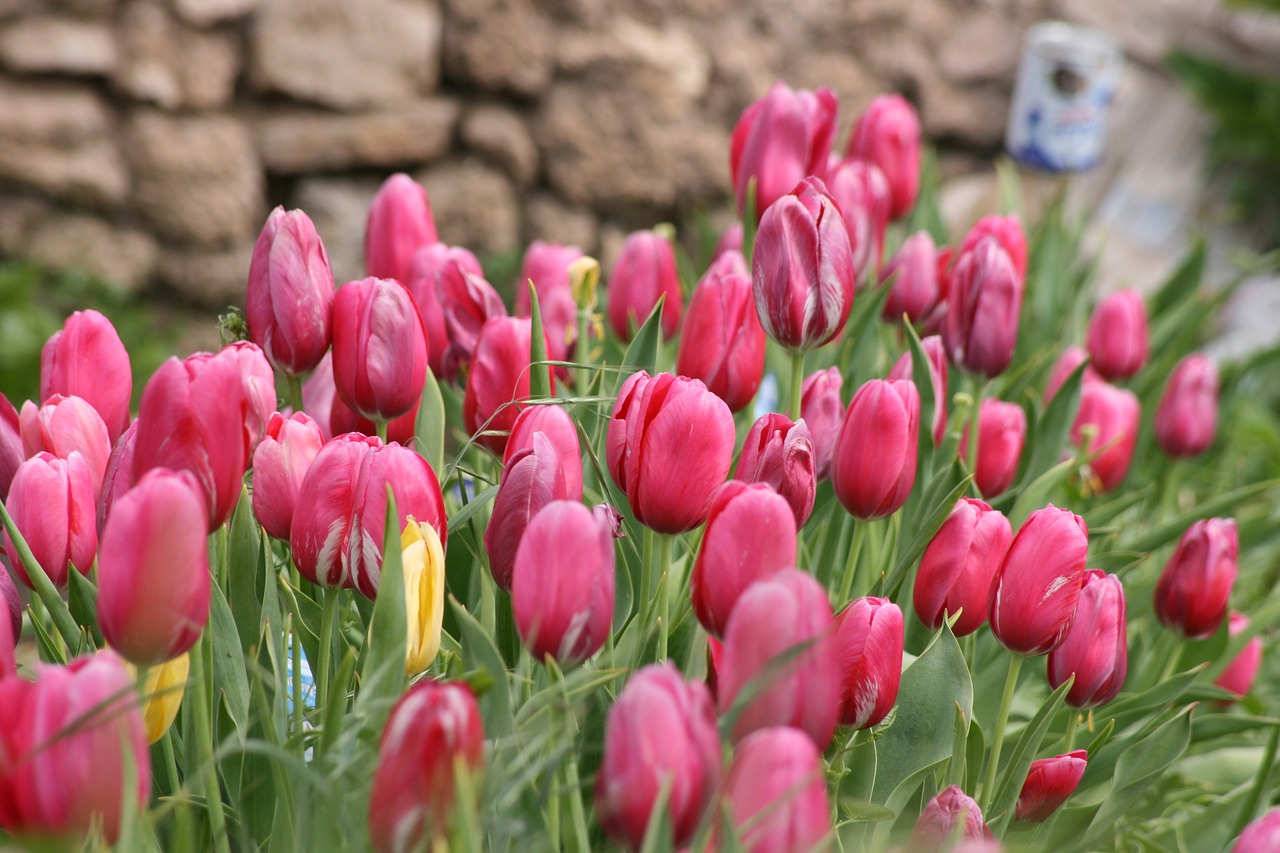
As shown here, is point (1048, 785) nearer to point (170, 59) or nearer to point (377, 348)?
point (377, 348)

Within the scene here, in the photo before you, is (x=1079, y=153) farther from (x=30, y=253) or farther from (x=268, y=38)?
(x=30, y=253)

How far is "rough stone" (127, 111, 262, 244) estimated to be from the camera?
232cm

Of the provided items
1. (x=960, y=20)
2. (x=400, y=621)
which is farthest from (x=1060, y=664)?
(x=960, y=20)

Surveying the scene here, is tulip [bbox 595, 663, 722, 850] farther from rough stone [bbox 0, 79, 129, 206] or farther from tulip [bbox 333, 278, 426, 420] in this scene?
rough stone [bbox 0, 79, 129, 206]

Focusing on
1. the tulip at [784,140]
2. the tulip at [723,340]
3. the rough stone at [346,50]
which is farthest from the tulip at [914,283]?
the rough stone at [346,50]

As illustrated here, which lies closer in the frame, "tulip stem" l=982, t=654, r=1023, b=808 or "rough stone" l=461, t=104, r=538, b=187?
"tulip stem" l=982, t=654, r=1023, b=808

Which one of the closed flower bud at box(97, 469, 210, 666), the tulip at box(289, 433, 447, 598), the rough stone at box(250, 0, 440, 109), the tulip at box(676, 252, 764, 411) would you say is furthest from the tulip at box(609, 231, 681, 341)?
the rough stone at box(250, 0, 440, 109)

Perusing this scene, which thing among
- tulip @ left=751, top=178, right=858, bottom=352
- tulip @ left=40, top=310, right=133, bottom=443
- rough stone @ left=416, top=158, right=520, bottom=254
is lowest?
rough stone @ left=416, top=158, right=520, bottom=254

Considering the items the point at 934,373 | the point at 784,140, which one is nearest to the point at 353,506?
the point at 934,373

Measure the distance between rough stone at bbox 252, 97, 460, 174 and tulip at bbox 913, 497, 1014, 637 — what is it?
2078 millimetres

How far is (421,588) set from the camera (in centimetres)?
49

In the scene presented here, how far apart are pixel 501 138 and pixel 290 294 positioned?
2018 millimetres

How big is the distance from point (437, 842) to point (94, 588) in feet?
0.84

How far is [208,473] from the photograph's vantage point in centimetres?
45
